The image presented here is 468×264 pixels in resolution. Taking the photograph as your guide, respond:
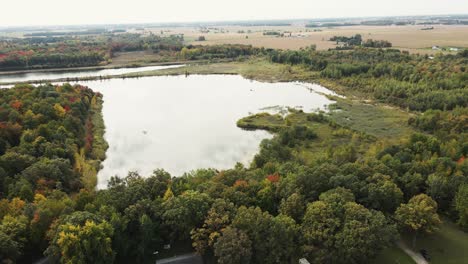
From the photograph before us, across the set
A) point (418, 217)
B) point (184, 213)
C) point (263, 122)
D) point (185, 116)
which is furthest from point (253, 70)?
point (184, 213)

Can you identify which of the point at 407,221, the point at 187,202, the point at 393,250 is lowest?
the point at 393,250

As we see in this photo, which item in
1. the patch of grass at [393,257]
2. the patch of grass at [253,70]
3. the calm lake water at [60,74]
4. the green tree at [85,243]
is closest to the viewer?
the green tree at [85,243]

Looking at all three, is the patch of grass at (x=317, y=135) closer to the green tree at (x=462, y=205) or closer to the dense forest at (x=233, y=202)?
the dense forest at (x=233, y=202)

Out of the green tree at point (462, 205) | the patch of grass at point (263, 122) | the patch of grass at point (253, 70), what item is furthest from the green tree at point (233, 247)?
the patch of grass at point (253, 70)

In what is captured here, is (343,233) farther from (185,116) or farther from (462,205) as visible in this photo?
(185,116)

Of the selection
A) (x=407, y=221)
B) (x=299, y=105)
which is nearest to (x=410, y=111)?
(x=299, y=105)

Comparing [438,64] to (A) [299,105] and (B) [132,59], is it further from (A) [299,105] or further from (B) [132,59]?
(B) [132,59]
